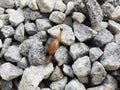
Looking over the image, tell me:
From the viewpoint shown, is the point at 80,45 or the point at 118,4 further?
the point at 118,4

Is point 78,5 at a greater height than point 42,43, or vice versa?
point 78,5

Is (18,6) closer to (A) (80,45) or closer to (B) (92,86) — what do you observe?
(A) (80,45)

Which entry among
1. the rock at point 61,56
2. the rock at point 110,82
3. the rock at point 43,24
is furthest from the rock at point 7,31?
the rock at point 110,82

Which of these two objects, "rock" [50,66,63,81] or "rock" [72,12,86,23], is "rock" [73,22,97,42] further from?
"rock" [50,66,63,81]

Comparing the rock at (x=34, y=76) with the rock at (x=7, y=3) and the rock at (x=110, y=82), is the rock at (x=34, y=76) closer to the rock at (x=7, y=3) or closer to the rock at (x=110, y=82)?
the rock at (x=110, y=82)

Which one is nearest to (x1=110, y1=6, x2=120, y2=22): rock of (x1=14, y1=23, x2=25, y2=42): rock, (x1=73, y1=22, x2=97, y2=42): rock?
(x1=73, y1=22, x2=97, y2=42): rock

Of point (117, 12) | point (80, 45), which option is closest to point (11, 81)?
point (80, 45)

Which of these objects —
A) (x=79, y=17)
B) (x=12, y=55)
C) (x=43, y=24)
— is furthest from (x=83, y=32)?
(x=12, y=55)
